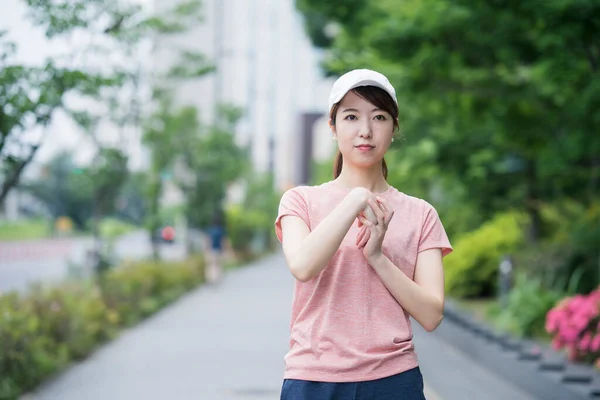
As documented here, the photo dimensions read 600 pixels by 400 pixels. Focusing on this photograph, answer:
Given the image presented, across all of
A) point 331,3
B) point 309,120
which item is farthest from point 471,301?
point 309,120

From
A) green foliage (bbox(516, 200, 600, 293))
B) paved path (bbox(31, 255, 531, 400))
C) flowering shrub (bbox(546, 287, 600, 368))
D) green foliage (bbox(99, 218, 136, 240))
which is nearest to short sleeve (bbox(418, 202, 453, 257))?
paved path (bbox(31, 255, 531, 400))

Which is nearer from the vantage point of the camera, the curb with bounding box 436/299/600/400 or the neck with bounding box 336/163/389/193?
the neck with bounding box 336/163/389/193

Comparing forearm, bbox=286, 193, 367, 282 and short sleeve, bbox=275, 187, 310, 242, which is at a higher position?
short sleeve, bbox=275, 187, 310, 242

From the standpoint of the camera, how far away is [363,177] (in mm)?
2752

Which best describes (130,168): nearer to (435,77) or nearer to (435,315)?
(435,77)

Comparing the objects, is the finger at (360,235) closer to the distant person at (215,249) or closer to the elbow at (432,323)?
the elbow at (432,323)

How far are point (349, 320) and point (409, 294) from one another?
0.18 m

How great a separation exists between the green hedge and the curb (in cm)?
458

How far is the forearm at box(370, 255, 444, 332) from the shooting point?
2562mm

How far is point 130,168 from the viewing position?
15.5m

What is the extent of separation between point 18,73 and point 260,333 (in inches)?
322

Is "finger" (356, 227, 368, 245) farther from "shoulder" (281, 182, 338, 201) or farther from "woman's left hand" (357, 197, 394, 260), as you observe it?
"shoulder" (281, 182, 338, 201)

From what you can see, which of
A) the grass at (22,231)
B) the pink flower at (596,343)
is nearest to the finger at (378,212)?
the pink flower at (596,343)

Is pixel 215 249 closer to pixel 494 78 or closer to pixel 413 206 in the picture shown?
pixel 494 78
